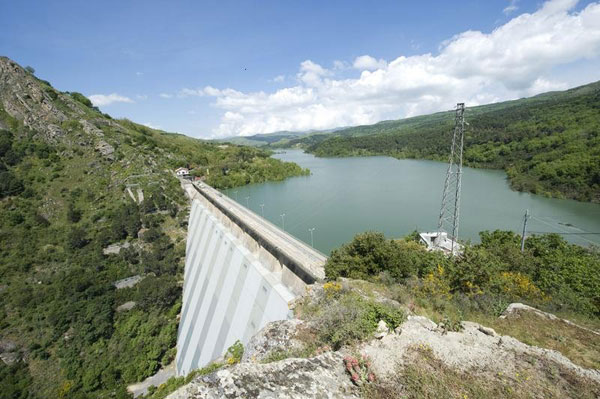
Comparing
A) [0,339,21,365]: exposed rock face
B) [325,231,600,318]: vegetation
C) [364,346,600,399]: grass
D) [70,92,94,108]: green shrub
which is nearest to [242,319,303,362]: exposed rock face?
[364,346,600,399]: grass

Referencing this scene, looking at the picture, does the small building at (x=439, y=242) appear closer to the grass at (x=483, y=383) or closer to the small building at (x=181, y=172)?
the grass at (x=483, y=383)

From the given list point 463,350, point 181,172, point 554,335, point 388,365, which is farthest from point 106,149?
point 554,335

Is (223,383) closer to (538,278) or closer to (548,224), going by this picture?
(538,278)

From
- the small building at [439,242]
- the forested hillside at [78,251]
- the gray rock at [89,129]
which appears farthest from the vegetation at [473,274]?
the gray rock at [89,129]

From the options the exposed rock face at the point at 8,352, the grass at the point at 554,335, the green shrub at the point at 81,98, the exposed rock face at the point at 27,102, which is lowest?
the exposed rock face at the point at 8,352

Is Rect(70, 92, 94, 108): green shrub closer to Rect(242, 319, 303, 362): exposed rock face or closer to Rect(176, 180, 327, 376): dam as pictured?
Rect(176, 180, 327, 376): dam

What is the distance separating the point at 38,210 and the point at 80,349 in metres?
20.9

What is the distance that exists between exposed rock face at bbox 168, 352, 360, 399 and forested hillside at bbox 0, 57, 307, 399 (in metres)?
21.8

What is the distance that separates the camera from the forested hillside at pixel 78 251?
67.7 feet

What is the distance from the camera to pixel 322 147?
479 ft

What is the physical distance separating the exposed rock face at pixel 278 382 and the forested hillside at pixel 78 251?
2182cm

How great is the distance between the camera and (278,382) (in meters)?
2.82

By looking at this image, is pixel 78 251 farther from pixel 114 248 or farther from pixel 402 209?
pixel 402 209

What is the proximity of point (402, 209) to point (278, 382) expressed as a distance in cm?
3836
